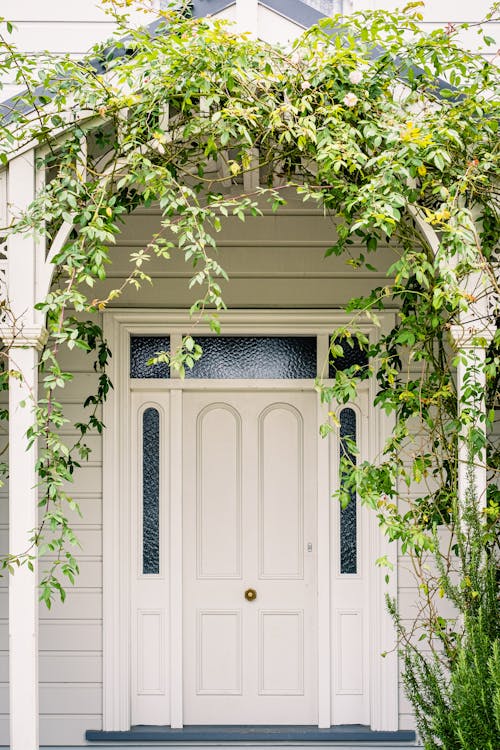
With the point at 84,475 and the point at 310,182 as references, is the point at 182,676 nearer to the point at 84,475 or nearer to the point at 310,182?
the point at 84,475

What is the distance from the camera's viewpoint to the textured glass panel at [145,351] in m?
5.84

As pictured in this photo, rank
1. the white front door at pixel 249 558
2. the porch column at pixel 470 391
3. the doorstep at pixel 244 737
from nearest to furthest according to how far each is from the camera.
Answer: the porch column at pixel 470 391
the doorstep at pixel 244 737
the white front door at pixel 249 558

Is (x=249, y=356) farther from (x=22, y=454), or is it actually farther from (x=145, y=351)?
(x=22, y=454)

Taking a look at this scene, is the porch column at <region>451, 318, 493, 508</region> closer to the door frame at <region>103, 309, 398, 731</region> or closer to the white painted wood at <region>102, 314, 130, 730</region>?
the door frame at <region>103, 309, 398, 731</region>

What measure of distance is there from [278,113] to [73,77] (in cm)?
87

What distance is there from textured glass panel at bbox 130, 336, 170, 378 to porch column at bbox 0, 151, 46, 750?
64.1 inches

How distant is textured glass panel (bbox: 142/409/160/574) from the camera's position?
228 inches

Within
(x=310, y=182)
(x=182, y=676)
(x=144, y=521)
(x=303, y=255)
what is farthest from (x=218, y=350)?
(x=182, y=676)

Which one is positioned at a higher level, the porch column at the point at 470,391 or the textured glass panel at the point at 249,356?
the textured glass panel at the point at 249,356

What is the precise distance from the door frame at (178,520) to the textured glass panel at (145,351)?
6 centimetres

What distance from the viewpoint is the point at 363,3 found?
5.75m

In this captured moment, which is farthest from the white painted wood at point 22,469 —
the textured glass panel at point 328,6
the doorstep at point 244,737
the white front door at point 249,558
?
the textured glass panel at point 328,6

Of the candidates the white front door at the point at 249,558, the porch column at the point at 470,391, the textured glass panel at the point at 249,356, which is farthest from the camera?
the textured glass panel at the point at 249,356

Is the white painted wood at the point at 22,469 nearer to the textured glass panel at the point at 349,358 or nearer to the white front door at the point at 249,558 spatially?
the white front door at the point at 249,558
